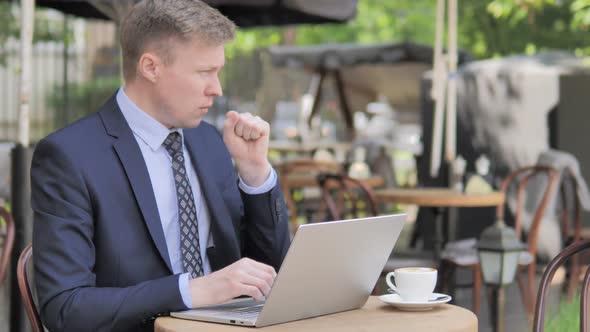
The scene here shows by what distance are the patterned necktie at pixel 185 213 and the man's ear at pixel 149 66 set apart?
7.1 inches

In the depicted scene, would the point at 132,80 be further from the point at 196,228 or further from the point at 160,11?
the point at 196,228

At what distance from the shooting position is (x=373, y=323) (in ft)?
7.91

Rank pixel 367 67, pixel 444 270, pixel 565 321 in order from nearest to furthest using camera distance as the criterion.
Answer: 1. pixel 565 321
2. pixel 444 270
3. pixel 367 67

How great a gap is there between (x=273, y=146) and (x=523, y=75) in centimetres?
513

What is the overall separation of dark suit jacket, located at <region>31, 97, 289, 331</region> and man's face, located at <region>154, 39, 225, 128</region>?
0.48 feet

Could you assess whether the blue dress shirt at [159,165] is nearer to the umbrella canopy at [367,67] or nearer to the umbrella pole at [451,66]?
the umbrella pole at [451,66]

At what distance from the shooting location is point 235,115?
2.73 meters

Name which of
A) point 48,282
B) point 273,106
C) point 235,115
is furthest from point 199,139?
point 273,106

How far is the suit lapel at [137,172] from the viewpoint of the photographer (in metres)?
2.66

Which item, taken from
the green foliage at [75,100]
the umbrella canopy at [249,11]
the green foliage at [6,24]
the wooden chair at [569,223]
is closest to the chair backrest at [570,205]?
the wooden chair at [569,223]

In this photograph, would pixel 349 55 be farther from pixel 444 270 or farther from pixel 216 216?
pixel 216 216

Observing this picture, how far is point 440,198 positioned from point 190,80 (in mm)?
4304

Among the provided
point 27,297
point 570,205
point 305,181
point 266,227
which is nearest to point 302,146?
point 305,181

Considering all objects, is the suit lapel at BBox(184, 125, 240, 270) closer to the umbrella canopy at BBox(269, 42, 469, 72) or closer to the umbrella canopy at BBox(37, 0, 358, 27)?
the umbrella canopy at BBox(37, 0, 358, 27)
